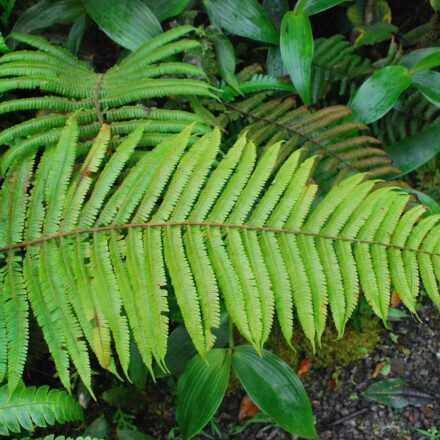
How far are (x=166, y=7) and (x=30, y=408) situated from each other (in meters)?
1.88

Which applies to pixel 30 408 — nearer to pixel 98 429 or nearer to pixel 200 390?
pixel 98 429

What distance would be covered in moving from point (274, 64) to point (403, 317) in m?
1.56

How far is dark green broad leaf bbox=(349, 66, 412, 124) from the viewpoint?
98.8 inches

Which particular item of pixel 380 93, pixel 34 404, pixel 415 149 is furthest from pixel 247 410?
pixel 380 93

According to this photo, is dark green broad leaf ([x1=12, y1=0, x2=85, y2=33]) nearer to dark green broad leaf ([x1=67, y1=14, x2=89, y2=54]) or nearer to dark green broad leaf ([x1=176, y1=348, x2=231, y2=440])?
dark green broad leaf ([x1=67, y1=14, x2=89, y2=54])

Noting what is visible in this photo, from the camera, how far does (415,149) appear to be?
2.61 m

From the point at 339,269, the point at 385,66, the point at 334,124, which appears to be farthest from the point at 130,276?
the point at 385,66

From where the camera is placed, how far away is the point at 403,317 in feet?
9.54

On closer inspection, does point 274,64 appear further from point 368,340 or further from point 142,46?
point 368,340

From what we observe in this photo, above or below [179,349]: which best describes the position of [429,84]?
above

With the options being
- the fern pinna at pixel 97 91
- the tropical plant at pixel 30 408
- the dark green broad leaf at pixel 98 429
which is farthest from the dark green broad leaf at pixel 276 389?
the fern pinna at pixel 97 91

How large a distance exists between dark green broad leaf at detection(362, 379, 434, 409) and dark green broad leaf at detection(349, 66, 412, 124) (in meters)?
1.35

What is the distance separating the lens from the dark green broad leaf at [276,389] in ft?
7.35

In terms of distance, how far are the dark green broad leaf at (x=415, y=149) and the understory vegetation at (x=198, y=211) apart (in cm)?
1
